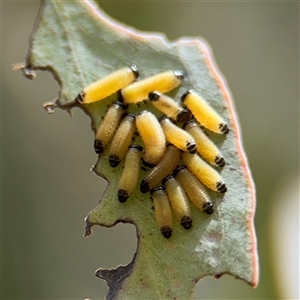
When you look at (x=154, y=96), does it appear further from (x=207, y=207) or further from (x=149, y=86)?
(x=207, y=207)

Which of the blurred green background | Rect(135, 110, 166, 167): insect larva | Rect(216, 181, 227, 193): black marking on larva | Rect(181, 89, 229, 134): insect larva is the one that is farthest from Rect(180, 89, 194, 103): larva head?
the blurred green background

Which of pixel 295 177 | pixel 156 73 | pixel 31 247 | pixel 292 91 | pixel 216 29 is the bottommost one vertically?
pixel 31 247

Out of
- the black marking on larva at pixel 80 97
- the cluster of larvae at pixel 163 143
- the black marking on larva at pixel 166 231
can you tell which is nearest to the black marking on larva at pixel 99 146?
the cluster of larvae at pixel 163 143

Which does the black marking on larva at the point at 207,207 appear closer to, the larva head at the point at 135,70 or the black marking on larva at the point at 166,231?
the black marking on larva at the point at 166,231

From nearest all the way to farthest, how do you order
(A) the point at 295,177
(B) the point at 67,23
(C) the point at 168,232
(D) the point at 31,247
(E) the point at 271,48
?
(C) the point at 168,232
(B) the point at 67,23
(D) the point at 31,247
(A) the point at 295,177
(E) the point at 271,48

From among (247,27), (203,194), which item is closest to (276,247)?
(203,194)

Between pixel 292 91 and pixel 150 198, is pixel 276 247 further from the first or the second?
pixel 150 198
